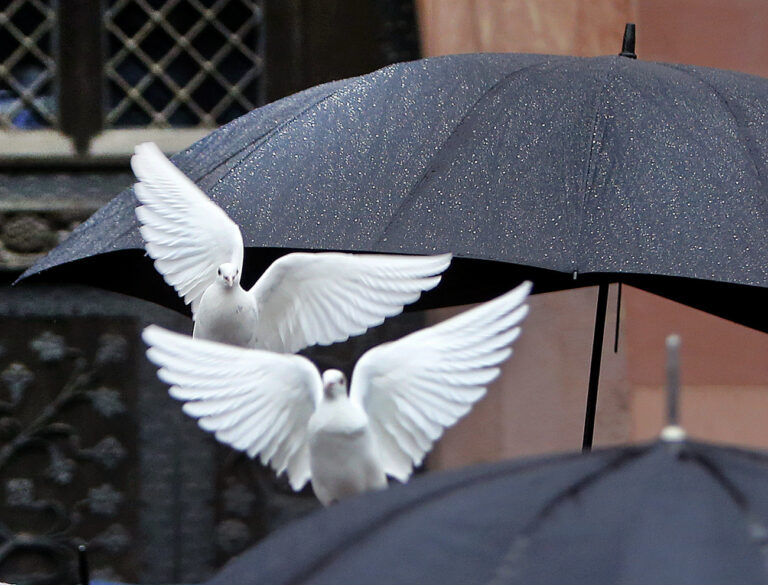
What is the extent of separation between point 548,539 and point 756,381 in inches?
185

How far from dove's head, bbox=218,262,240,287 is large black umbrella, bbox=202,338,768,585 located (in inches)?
38.0

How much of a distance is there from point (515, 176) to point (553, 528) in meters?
1.38

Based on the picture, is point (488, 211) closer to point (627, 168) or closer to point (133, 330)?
point (627, 168)

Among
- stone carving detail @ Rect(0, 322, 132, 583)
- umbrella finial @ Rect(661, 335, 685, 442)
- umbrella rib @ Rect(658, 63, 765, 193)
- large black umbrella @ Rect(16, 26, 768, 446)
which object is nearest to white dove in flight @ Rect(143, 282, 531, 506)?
large black umbrella @ Rect(16, 26, 768, 446)

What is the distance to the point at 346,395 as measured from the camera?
2275mm

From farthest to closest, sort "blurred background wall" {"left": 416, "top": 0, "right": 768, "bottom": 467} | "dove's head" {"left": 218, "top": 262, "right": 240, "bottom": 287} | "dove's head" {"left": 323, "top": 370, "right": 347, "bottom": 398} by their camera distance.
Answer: "blurred background wall" {"left": 416, "top": 0, "right": 768, "bottom": 467} < "dove's head" {"left": 218, "top": 262, "right": 240, "bottom": 287} < "dove's head" {"left": 323, "top": 370, "right": 347, "bottom": 398}

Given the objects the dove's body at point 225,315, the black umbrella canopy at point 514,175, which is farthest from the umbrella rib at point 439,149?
the dove's body at point 225,315

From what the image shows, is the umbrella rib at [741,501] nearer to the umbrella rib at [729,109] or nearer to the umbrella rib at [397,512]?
the umbrella rib at [397,512]

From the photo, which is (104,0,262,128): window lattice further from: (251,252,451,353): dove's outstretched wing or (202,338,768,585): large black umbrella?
(202,338,768,585): large black umbrella

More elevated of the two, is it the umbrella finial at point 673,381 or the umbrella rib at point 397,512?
the umbrella finial at point 673,381

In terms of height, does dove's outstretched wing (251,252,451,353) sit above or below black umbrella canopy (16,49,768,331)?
below

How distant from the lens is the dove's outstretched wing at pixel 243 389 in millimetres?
2232

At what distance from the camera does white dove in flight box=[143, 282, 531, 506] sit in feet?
7.25

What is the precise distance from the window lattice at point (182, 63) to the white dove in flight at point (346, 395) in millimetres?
4044
